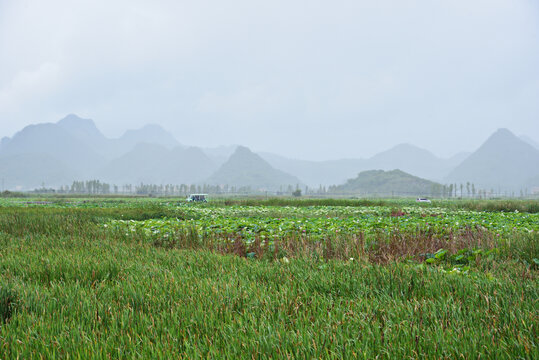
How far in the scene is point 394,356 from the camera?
7.41 ft

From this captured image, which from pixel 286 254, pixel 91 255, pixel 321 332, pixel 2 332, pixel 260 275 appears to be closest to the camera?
pixel 321 332

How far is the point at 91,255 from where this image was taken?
558 centimetres

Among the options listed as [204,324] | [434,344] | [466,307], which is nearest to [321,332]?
[434,344]

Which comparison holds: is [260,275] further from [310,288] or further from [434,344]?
[434,344]

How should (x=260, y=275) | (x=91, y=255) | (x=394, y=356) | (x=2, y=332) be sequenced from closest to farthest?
1. (x=394, y=356)
2. (x=2, y=332)
3. (x=260, y=275)
4. (x=91, y=255)

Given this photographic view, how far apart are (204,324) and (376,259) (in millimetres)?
3809

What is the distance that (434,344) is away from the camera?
92.4 inches

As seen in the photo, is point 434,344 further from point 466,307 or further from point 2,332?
point 2,332

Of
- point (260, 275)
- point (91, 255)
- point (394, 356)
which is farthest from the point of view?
point (91, 255)

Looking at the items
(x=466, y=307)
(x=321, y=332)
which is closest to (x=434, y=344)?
(x=321, y=332)

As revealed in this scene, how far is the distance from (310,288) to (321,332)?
133 centimetres

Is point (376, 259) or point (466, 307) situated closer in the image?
point (466, 307)

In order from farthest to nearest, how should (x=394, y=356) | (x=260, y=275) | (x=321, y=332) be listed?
(x=260, y=275)
(x=321, y=332)
(x=394, y=356)

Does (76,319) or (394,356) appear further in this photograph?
(76,319)
